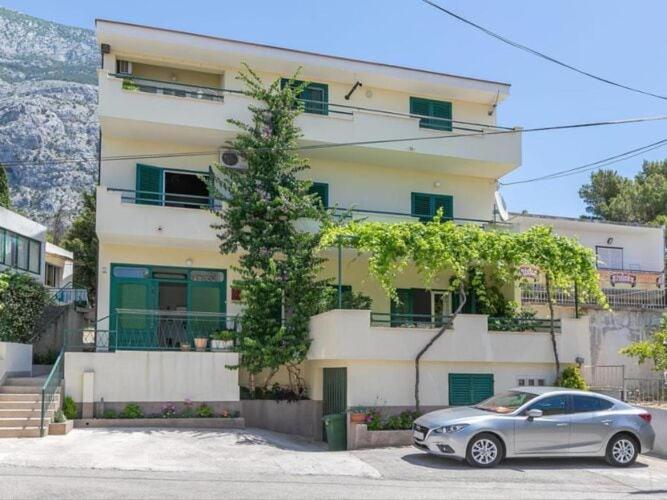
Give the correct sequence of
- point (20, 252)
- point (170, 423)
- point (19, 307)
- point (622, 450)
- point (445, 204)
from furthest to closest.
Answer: point (20, 252) < point (445, 204) < point (19, 307) < point (170, 423) < point (622, 450)

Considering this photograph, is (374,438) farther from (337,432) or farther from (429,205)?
(429,205)

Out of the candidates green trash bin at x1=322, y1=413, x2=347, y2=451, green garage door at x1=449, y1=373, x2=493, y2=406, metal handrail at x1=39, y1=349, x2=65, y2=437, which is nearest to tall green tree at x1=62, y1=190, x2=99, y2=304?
metal handrail at x1=39, y1=349, x2=65, y2=437

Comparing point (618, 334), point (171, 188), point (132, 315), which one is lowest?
point (618, 334)

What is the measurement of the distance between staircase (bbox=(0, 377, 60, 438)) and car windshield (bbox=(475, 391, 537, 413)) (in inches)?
375

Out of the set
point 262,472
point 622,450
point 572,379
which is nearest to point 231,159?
point 262,472

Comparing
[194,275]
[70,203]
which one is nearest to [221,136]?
[194,275]

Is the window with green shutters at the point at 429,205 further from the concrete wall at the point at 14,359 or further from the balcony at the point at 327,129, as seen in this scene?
the concrete wall at the point at 14,359

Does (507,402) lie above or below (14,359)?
below

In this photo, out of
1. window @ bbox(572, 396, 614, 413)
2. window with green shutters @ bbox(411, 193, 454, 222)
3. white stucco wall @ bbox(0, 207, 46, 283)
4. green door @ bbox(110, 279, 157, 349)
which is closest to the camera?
Result: window @ bbox(572, 396, 614, 413)

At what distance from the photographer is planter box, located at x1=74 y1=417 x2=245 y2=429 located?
16.8 meters

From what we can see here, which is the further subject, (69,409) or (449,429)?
(69,409)

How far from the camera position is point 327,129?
21.0 metres

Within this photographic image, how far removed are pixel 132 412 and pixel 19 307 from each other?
5536mm

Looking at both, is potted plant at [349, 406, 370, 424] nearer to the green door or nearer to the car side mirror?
the car side mirror
